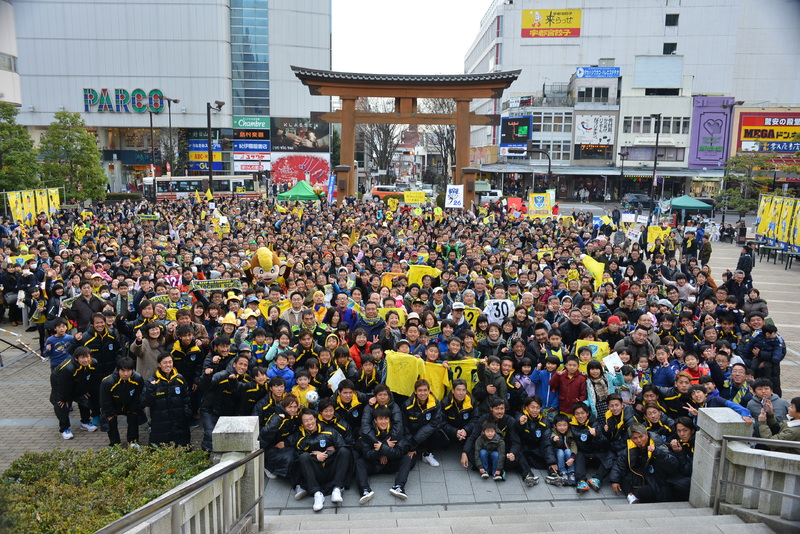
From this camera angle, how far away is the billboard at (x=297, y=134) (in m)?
64.7

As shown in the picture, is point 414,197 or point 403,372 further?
point 414,197

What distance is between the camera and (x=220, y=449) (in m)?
5.58

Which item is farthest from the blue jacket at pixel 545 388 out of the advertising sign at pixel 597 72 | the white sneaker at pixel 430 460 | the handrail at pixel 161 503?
the advertising sign at pixel 597 72

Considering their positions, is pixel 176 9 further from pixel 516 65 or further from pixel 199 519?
pixel 199 519

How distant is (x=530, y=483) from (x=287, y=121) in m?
62.3

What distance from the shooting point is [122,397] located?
780 cm

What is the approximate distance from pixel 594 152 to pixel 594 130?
220 centimetres

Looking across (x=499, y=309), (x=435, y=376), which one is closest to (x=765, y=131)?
(x=499, y=309)

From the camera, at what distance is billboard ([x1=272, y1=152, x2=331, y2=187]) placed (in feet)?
212

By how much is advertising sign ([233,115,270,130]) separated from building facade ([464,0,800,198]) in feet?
82.9

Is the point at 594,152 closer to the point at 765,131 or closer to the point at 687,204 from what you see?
the point at 765,131

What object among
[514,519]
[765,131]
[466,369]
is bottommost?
[514,519]

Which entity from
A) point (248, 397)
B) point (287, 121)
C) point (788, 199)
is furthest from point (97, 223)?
point (287, 121)

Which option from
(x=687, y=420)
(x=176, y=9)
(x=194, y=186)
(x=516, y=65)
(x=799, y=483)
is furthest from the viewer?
(x=516, y=65)
